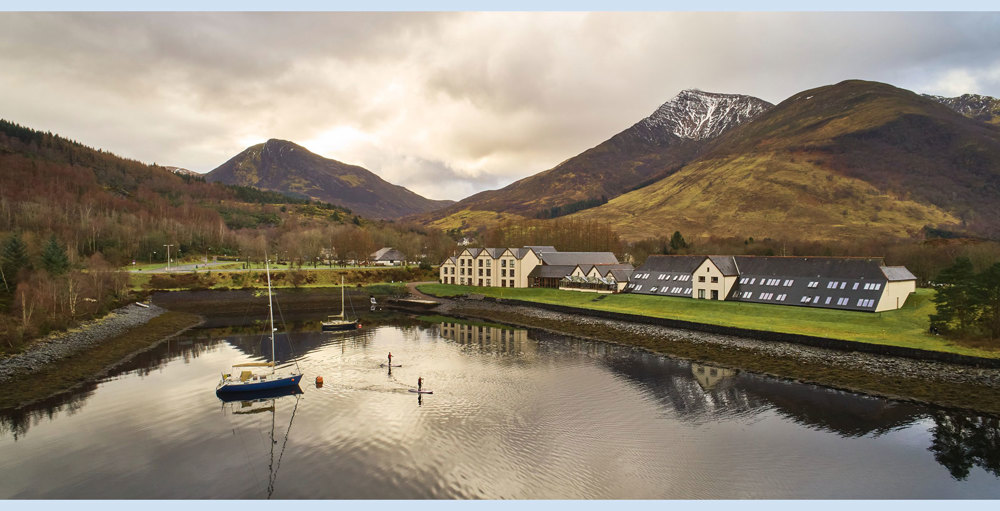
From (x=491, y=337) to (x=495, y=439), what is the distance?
29822 millimetres

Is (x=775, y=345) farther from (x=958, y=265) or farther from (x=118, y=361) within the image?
(x=118, y=361)

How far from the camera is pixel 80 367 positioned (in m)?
37.8

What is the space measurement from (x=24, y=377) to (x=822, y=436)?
50.9 m

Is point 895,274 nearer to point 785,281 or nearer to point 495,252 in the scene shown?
point 785,281

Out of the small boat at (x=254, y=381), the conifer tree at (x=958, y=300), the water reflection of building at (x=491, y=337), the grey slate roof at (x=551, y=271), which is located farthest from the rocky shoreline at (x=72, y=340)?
the conifer tree at (x=958, y=300)

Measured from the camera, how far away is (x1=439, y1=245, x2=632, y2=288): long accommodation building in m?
89.8

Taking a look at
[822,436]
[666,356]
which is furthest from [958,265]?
[822,436]

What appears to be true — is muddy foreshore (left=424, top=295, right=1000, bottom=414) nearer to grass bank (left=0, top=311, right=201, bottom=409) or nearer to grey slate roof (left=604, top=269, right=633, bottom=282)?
grey slate roof (left=604, top=269, right=633, bottom=282)

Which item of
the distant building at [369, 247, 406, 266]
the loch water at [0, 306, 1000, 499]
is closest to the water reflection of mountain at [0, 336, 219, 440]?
the loch water at [0, 306, 1000, 499]

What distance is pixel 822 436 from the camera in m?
25.3

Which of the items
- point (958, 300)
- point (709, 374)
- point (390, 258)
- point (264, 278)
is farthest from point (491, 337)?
point (390, 258)

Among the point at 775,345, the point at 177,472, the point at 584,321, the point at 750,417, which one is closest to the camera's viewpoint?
the point at 177,472

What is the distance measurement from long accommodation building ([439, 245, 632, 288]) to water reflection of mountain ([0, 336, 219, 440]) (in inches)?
1983

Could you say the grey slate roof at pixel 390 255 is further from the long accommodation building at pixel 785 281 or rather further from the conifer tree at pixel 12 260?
the conifer tree at pixel 12 260
